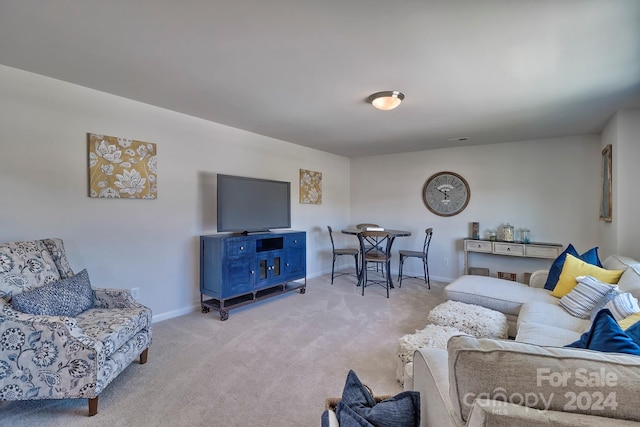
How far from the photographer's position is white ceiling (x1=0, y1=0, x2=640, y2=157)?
160 centimetres

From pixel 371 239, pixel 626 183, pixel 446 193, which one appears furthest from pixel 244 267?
pixel 626 183

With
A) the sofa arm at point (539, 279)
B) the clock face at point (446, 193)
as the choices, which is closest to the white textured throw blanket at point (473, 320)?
the sofa arm at point (539, 279)

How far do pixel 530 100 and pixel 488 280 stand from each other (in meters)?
1.93

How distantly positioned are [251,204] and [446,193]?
346 cm

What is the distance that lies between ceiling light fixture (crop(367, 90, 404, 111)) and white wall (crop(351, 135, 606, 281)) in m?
2.90

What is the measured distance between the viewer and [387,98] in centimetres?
270

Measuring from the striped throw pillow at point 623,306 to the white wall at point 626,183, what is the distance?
67.0 inches

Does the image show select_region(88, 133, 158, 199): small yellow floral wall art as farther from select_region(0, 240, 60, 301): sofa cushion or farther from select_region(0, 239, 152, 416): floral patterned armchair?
select_region(0, 239, 152, 416): floral patterned armchair

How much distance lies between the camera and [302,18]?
166cm

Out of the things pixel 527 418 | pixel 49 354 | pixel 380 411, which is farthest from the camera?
pixel 49 354

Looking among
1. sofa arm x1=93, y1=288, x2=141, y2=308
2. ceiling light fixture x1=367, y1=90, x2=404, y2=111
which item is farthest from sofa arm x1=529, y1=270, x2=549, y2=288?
sofa arm x1=93, y1=288, x2=141, y2=308

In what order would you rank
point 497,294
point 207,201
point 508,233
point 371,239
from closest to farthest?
1. point 497,294
2. point 207,201
3. point 508,233
4. point 371,239

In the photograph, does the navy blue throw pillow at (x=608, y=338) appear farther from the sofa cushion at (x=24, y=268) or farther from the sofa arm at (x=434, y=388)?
the sofa cushion at (x=24, y=268)

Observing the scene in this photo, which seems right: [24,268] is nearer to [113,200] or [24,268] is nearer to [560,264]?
[113,200]
